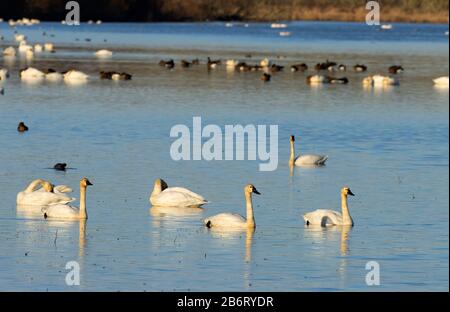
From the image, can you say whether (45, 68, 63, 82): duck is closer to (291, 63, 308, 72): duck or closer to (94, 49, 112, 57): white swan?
(291, 63, 308, 72): duck

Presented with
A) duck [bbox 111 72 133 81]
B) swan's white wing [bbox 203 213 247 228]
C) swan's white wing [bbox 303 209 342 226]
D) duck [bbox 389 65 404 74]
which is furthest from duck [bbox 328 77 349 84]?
swan's white wing [bbox 203 213 247 228]

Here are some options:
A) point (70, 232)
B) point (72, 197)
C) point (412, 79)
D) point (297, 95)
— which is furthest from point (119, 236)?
point (412, 79)

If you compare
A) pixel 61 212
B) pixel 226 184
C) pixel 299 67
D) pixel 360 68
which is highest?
pixel 61 212

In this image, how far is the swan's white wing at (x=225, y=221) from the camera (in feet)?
63.8

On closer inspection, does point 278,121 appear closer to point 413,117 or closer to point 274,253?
point 413,117

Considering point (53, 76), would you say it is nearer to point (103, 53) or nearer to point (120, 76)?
point (120, 76)

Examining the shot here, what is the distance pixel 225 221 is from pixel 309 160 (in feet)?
25.6

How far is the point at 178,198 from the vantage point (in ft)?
69.4

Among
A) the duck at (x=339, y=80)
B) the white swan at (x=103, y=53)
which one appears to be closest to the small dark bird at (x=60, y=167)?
the duck at (x=339, y=80)

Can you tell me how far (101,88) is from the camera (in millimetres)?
47938

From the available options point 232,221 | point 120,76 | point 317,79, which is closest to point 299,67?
point 317,79

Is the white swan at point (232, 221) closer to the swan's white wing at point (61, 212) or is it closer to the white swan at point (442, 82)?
the swan's white wing at point (61, 212)

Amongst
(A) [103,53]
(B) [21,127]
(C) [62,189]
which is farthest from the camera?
(A) [103,53]

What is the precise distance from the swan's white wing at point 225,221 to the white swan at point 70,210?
185 cm
